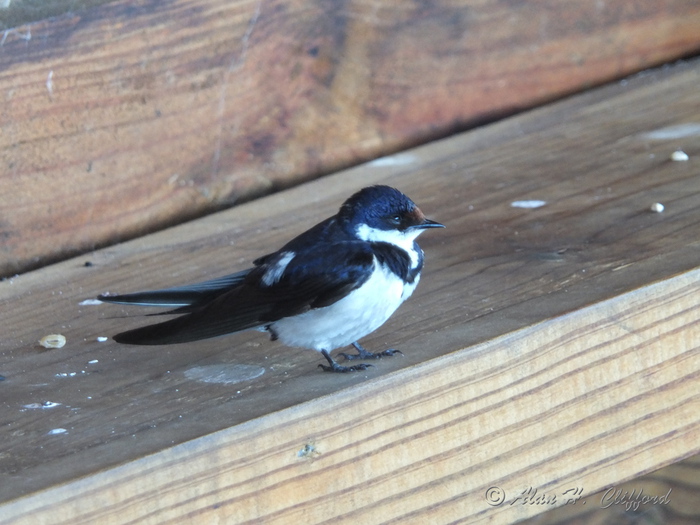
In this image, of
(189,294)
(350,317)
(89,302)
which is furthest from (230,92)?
(350,317)

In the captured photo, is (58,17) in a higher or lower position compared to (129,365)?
higher

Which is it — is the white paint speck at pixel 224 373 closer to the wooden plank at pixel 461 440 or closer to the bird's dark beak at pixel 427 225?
the wooden plank at pixel 461 440

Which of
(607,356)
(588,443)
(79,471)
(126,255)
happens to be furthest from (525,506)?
(126,255)

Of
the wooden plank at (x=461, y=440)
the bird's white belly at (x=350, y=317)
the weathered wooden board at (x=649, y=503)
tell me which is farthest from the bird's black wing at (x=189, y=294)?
the weathered wooden board at (x=649, y=503)

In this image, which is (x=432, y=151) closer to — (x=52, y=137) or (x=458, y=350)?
(x=52, y=137)

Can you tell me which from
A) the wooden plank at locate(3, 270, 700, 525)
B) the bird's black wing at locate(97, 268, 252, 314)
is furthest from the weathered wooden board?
the bird's black wing at locate(97, 268, 252, 314)

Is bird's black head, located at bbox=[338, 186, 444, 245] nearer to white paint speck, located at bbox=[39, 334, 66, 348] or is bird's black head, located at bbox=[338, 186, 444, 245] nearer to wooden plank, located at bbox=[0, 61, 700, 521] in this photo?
wooden plank, located at bbox=[0, 61, 700, 521]

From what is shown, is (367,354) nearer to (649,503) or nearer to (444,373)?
(444,373)
